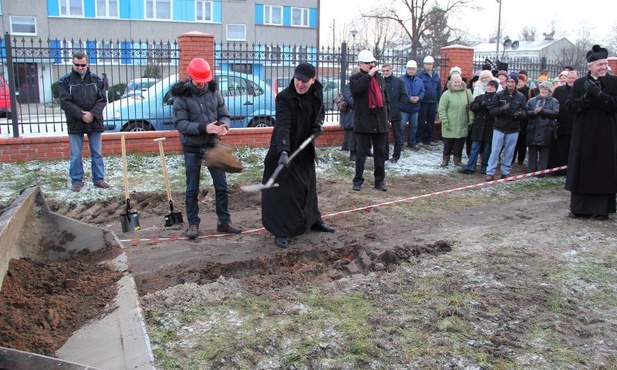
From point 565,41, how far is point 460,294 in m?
76.5

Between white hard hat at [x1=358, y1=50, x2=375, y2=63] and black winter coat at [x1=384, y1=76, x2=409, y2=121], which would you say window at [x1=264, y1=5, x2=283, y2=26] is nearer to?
black winter coat at [x1=384, y1=76, x2=409, y2=121]

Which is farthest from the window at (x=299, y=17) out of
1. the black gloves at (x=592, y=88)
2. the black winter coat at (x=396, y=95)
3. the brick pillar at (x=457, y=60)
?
the black gloves at (x=592, y=88)

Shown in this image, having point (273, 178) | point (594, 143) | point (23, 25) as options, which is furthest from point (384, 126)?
point (23, 25)

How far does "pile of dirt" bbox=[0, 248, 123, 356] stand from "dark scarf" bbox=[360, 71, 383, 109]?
4.98 metres

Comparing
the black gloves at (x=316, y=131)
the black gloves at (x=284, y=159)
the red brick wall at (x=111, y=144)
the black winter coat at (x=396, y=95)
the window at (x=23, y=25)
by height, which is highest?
the window at (x=23, y=25)

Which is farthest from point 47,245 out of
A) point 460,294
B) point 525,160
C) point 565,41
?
point 565,41

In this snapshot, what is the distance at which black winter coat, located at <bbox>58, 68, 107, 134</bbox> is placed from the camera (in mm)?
8570

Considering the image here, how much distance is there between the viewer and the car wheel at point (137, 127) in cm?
1116

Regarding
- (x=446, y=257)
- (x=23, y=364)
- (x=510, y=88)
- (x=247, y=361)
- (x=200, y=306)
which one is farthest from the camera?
(x=510, y=88)

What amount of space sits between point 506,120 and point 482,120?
576 millimetres

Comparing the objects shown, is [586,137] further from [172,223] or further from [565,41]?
[565,41]

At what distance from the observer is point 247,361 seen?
3678 millimetres

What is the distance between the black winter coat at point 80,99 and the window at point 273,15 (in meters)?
32.8

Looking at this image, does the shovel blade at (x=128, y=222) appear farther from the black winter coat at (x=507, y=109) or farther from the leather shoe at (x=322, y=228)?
the black winter coat at (x=507, y=109)
